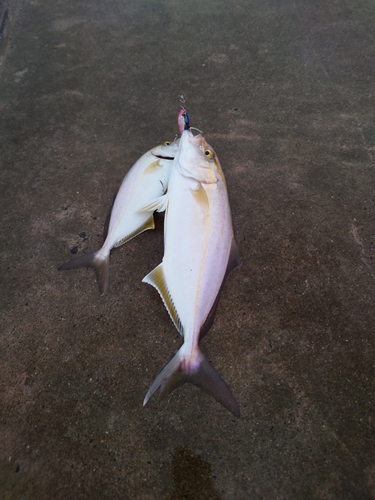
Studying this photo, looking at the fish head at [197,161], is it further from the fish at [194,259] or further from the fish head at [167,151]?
the fish head at [167,151]

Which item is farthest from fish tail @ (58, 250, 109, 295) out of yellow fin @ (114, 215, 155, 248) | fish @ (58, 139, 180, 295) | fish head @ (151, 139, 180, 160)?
fish head @ (151, 139, 180, 160)

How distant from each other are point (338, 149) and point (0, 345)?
3.05 meters

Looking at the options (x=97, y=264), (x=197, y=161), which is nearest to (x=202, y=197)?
(x=197, y=161)

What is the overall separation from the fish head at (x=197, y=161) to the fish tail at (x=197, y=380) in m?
1.15

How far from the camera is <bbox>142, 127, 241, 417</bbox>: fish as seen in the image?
1976 millimetres

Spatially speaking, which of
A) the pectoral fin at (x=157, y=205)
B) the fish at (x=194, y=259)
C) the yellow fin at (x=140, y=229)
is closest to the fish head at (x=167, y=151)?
the fish at (x=194, y=259)

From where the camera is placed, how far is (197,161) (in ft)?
7.85

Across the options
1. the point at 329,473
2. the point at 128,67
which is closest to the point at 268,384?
the point at 329,473

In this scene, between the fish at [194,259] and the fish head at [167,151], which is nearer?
the fish at [194,259]

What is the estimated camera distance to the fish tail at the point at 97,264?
244 cm

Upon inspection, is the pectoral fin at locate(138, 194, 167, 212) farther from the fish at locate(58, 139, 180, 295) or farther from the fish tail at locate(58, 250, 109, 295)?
the fish tail at locate(58, 250, 109, 295)

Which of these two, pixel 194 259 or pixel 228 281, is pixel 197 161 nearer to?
pixel 194 259

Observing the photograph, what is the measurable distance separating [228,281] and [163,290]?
49 cm

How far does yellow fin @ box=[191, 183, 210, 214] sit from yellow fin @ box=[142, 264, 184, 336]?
18.5 inches
